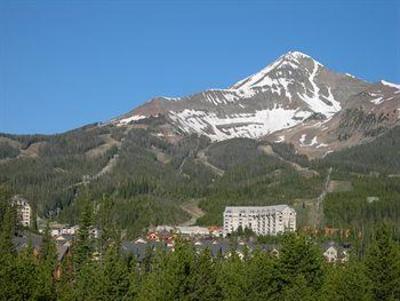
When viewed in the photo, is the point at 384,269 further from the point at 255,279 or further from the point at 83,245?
the point at 83,245

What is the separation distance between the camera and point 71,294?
204 ft

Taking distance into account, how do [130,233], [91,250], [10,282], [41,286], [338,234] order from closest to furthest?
[10,282], [41,286], [91,250], [338,234], [130,233]

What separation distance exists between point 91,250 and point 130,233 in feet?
324

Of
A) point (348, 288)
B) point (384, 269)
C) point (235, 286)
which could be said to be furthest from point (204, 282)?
point (384, 269)

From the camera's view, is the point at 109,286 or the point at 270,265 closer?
the point at 270,265

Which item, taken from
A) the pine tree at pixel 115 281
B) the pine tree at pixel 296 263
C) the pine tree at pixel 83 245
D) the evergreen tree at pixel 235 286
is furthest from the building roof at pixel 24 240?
the pine tree at pixel 296 263

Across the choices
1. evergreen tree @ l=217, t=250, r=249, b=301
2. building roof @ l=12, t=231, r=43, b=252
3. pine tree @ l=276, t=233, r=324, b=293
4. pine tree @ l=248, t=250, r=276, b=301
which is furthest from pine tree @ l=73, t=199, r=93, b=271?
pine tree @ l=276, t=233, r=324, b=293

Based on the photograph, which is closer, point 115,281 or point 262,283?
point 262,283

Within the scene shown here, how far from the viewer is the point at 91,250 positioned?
323ft

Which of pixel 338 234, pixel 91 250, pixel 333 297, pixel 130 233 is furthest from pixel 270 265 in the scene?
pixel 130 233

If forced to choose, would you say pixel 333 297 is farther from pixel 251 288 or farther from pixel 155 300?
pixel 155 300

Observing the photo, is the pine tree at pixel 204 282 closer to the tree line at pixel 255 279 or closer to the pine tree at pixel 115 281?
the tree line at pixel 255 279

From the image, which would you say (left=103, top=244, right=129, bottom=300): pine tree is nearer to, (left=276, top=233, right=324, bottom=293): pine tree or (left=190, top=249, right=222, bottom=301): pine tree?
(left=190, top=249, right=222, bottom=301): pine tree

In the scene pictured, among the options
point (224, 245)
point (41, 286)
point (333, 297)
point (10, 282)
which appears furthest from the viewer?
point (224, 245)
